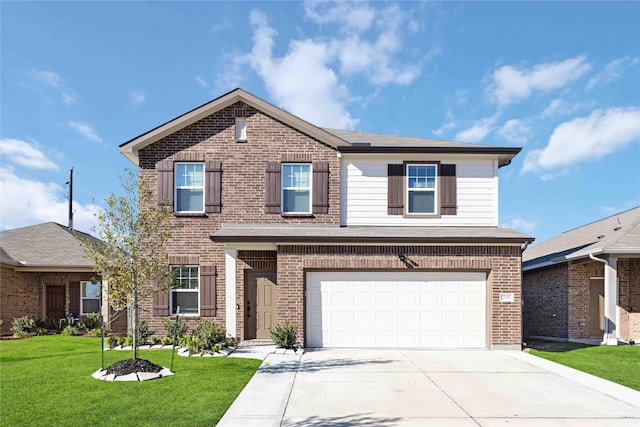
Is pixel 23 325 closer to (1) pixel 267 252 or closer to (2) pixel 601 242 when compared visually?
(1) pixel 267 252

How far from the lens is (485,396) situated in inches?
296

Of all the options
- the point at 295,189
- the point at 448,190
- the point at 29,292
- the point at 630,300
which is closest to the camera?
the point at 448,190

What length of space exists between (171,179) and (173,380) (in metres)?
6.94

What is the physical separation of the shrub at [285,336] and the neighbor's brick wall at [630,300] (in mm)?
10630

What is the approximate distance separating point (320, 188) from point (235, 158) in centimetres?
283

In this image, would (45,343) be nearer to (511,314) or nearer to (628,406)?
(511,314)

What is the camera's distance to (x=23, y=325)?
15.6m

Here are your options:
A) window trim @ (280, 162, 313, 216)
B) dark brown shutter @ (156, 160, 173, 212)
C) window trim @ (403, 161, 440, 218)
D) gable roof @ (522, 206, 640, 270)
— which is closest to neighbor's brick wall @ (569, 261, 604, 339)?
gable roof @ (522, 206, 640, 270)

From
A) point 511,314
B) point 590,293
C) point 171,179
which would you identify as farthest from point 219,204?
point 590,293

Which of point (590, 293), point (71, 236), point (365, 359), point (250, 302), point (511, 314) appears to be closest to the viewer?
point (365, 359)

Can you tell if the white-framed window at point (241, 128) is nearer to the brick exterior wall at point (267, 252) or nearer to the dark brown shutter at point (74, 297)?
the brick exterior wall at point (267, 252)

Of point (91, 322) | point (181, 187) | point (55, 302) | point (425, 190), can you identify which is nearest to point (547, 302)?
point (425, 190)

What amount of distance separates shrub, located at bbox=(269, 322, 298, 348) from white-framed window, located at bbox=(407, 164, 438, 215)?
5.17 m

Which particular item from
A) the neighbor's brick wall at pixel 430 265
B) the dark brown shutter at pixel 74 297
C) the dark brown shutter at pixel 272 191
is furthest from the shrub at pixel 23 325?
the neighbor's brick wall at pixel 430 265
